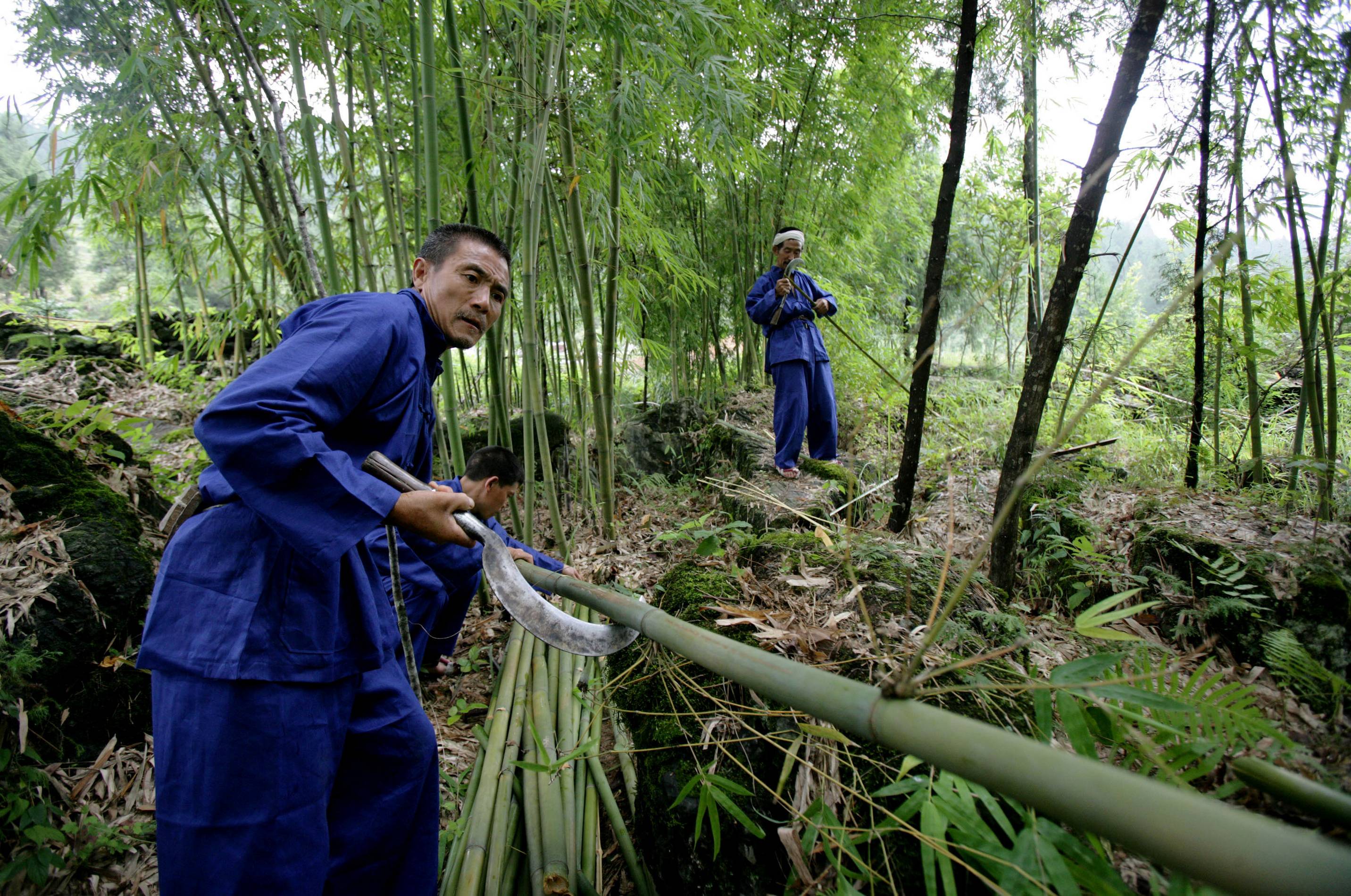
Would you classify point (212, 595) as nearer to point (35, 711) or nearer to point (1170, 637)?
point (35, 711)

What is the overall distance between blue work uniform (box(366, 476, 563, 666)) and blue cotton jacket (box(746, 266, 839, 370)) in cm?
255

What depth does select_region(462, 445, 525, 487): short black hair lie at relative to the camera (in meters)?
2.64

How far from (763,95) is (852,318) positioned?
2.36 metres

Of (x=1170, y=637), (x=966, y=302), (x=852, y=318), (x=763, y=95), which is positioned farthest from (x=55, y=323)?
(x=966, y=302)

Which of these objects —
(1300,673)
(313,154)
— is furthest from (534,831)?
(313,154)

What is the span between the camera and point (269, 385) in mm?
1109

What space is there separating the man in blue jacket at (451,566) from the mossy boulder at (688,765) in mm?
641

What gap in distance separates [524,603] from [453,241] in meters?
1.02

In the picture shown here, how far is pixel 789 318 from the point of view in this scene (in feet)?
14.3

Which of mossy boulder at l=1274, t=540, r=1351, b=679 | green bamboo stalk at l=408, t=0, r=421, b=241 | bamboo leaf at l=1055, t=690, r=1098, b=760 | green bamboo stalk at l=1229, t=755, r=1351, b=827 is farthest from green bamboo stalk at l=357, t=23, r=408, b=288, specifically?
mossy boulder at l=1274, t=540, r=1351, b=679

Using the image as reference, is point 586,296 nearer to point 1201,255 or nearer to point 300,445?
point 300,445

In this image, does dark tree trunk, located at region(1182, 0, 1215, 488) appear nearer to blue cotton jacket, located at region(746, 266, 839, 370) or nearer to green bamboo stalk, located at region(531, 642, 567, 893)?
blue cotton jacket, located at region(746, 266, 839, 370)

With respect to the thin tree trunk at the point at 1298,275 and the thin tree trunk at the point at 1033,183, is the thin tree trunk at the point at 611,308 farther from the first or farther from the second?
the thin tree trunk at the point at 1298,275

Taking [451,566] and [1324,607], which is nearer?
[1324,607]
